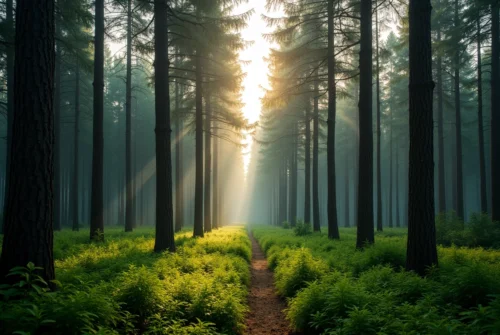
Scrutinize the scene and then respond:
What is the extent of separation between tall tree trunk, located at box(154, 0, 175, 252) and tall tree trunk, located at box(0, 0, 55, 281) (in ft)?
17.5

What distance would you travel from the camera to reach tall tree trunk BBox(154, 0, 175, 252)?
10.0 meters

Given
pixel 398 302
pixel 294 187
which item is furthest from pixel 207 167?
pixel 398 302

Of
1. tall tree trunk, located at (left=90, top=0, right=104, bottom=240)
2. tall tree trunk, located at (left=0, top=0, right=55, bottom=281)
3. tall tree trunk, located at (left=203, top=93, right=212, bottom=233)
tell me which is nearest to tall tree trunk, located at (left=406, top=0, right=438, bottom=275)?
tall tree trunk, located at (left=0, top=0, right=55, bottom=281)

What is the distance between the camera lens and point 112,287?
527 cm

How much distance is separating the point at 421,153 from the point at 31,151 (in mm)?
7164

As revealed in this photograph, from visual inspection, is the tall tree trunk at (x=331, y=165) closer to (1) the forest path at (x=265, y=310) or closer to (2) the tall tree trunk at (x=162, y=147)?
(1) the forest path at (x=265, y=310)

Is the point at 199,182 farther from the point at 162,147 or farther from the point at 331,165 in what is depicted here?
the point at 331,165

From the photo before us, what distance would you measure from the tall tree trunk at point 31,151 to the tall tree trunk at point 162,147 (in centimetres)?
532

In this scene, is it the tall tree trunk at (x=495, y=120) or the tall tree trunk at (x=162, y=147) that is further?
the tall tree trunk at (x=495, y=120)

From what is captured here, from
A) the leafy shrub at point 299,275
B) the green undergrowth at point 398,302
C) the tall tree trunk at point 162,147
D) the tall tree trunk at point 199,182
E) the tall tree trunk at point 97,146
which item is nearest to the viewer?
the green undergrowth at point 398,302

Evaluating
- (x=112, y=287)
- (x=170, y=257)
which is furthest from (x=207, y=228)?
(x=112, y=287)

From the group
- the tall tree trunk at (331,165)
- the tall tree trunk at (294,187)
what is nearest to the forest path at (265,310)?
the tall tree trunk at (331,165)

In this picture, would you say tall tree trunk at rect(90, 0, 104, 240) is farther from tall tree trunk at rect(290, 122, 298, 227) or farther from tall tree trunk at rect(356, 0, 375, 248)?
tall tree trunk at rect(290, 122, 298, 227)

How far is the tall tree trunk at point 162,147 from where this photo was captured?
394 inches
